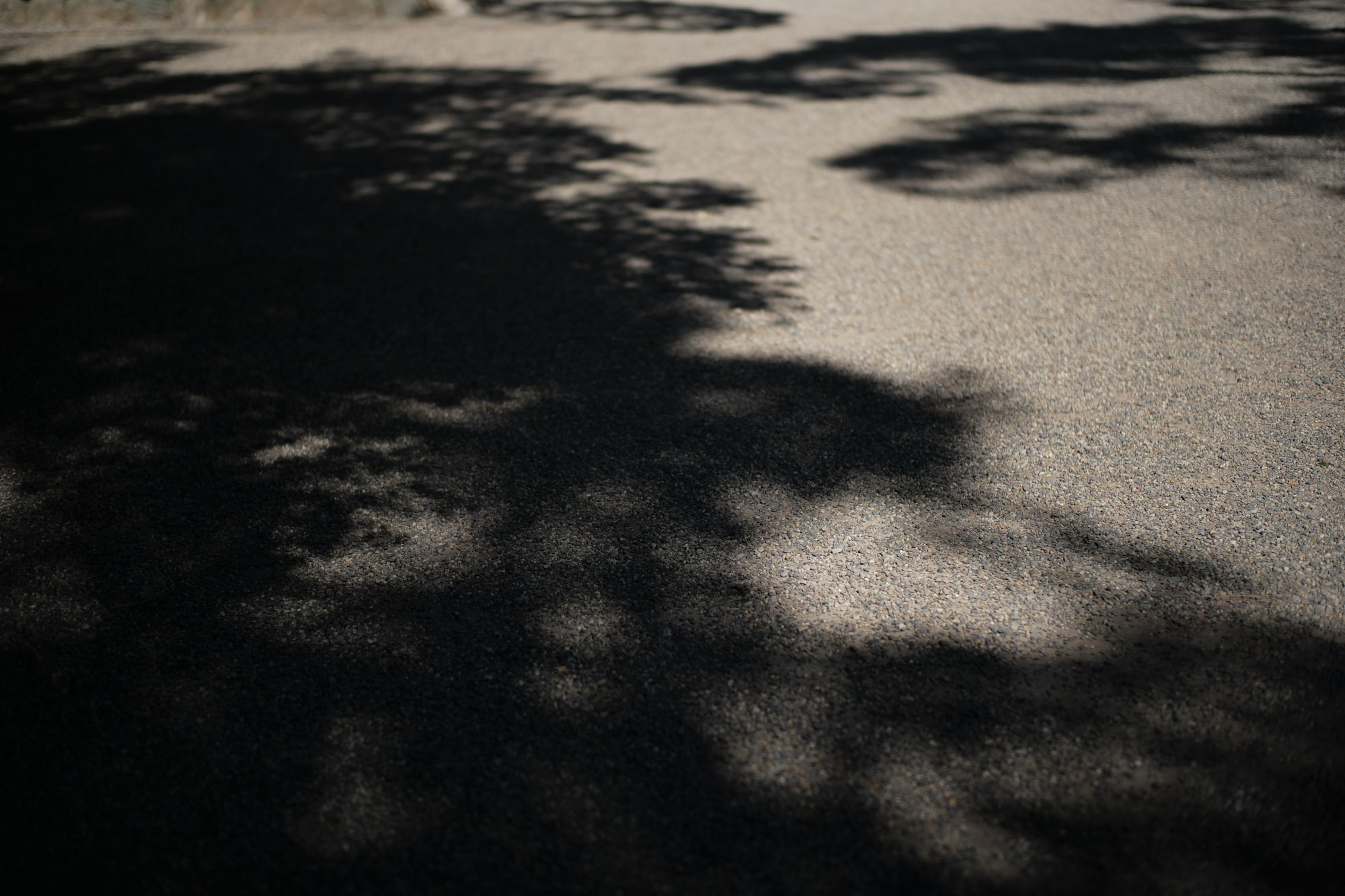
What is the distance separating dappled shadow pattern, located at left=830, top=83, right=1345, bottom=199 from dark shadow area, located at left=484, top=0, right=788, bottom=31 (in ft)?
14.8

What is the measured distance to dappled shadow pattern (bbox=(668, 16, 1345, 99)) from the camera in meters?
7.90

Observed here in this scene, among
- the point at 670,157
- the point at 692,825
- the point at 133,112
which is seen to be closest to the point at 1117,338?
the point at 692,825

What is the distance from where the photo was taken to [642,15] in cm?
1083

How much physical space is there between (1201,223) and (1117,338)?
66.4 inches

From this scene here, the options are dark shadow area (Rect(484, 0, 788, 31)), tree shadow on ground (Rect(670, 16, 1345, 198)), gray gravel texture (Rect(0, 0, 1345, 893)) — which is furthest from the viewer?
dark shadow area (Rect(484, 0, 788, 31))

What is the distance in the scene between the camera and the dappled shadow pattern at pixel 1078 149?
231 inches

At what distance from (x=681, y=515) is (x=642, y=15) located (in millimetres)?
9589

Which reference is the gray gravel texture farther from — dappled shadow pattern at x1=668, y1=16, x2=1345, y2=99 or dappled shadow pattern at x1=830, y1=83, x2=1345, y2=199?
dappled shadow pattern at x1=668, y1=16, x2=1345, y2=99

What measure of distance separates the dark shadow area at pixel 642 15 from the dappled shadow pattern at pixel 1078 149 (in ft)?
14.8

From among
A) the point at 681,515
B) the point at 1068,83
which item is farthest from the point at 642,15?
the point at 681,515

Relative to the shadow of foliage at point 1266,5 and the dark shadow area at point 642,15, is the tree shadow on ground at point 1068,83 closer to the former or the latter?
the shadow of foliage at point 1266,5

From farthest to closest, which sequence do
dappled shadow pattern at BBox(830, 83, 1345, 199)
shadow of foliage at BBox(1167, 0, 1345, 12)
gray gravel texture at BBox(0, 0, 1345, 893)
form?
1. shadow of foliage at BBox(1167, 0, 1345, 12)
2. dappled shadow pattern at BBox(830, 83, 1345, 199)
3. gray gravel texture at BBox(0, 0, 1345, 893)

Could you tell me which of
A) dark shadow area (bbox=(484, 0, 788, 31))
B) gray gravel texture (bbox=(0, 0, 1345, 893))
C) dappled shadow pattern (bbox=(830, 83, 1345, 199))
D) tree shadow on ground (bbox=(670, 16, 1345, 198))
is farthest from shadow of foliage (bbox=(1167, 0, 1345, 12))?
dark shadow area (bbox=(484, 0, 788, 31))

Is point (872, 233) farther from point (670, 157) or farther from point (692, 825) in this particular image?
point (692, 825)
